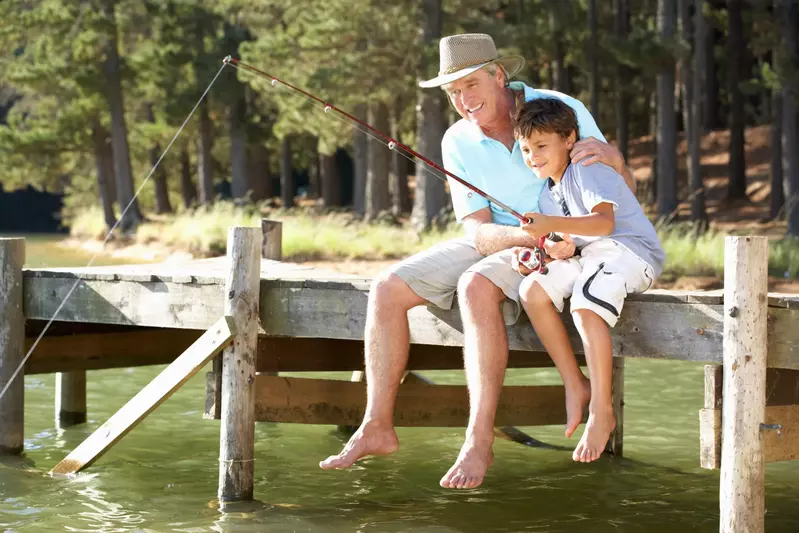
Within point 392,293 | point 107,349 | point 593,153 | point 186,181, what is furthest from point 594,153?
point 186,181

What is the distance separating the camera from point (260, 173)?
123 ft

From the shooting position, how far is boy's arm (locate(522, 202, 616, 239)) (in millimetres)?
5285

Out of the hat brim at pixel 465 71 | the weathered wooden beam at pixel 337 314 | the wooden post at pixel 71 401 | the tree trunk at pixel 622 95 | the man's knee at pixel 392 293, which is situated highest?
the tree trunk at pixel 622 95

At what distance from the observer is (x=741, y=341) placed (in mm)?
5172

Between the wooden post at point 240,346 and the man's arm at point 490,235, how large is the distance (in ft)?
3.93

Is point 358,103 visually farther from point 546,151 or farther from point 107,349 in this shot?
point 546,151

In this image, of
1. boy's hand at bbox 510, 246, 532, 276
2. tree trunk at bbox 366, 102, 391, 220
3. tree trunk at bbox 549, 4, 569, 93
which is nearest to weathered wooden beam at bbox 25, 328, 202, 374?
boy's hand at bbox 510, 246, 532, 276

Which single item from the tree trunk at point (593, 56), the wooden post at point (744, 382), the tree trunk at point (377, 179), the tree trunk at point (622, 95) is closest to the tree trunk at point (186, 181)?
the tree trunk at point (377, 179)

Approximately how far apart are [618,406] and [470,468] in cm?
276

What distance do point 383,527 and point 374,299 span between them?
4.52 ft

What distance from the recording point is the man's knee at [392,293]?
5758mm

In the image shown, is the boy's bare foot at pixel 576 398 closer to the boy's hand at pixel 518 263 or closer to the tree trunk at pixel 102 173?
the boy's hand at pixel 518 263

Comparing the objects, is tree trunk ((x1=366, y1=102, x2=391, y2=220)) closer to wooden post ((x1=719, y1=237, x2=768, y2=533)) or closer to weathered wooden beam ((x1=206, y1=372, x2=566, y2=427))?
weathered wooden beam ((x1=206, y1=372, x2=566, y2=427))

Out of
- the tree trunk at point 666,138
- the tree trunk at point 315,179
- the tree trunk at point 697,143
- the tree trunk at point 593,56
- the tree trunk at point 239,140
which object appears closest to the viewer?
the tree trunk at point 666,138
